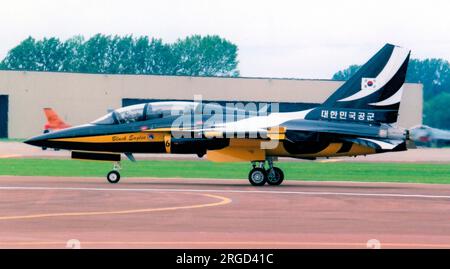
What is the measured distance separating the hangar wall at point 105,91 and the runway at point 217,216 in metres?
47.5

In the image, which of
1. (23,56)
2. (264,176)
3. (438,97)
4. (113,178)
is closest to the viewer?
(264,176)

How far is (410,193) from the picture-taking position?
28.3 meters

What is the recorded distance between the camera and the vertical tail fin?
97.6 ft

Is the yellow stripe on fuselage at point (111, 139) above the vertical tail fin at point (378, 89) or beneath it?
beneath

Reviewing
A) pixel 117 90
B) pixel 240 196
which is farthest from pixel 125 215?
pixel 117 90

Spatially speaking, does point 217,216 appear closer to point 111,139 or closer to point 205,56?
point 111,139

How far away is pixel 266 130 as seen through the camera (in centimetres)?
2978

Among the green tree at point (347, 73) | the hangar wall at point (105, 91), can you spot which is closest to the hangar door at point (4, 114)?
the hangar wall at point (105, 91)

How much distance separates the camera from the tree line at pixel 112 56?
123 m

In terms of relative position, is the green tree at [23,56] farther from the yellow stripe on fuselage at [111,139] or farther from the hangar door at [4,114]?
the yellow stripe on fuselage at [111,139]

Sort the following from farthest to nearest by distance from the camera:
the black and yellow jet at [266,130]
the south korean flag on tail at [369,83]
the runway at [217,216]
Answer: the south korean flag on tail at [369,83] < the black and yellow jet at [266,130] < the runway at [217,216]

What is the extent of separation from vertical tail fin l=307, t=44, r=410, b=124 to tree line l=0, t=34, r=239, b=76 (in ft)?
300

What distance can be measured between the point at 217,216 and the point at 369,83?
1089 cm

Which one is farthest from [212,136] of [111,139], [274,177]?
[111,139]
